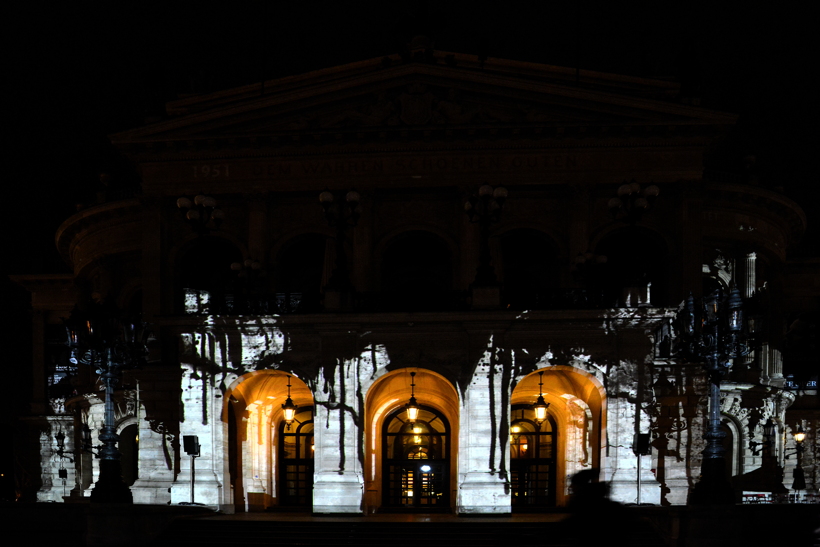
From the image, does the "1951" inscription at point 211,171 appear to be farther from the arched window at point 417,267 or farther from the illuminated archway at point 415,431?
the illuminated archway at point 415,431

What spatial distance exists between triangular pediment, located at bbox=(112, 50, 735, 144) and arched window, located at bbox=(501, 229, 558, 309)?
4561mm

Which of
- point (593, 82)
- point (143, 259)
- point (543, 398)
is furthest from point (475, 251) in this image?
point (143, 259)

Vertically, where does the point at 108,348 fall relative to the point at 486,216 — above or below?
below

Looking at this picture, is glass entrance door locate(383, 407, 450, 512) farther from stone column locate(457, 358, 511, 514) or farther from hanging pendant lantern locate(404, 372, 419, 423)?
stone column locate(457, 358, 511, 514)

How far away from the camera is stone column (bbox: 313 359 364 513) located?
37844 mm

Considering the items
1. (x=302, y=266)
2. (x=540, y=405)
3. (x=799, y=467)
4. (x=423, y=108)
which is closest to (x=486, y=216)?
(x=540, y=405)

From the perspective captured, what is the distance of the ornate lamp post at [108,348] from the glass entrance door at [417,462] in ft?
38.7

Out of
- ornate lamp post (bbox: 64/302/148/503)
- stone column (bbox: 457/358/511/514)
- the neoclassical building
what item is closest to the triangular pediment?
the neoclassical building

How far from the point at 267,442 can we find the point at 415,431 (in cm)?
557

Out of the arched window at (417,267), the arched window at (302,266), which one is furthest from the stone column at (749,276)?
the arched window at (302,266)

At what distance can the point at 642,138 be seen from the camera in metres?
43.1

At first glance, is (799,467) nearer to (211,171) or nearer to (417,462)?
(417,462)

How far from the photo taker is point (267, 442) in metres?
43.4

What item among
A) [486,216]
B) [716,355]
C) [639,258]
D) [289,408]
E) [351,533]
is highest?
[486,216]
